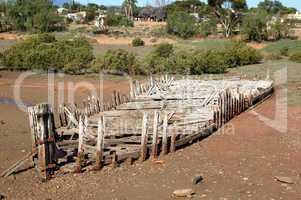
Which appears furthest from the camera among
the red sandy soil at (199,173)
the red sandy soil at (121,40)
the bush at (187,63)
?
the red sandy soil at (121,40)

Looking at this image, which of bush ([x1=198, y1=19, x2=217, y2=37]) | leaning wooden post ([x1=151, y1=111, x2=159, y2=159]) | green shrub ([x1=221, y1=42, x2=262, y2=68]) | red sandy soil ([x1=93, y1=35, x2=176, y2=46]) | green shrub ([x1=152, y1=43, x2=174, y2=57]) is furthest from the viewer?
bush ([x1=198, y1=19, x2=217, y2=37])

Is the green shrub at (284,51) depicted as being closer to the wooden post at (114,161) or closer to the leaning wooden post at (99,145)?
the wooden post at (114,161)

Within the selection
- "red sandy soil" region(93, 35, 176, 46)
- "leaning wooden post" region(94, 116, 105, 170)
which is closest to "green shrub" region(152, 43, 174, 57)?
"red sandy soil" region(93, 35, 176, 46)

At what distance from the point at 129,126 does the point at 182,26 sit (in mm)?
40139

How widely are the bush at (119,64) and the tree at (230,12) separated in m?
28.2

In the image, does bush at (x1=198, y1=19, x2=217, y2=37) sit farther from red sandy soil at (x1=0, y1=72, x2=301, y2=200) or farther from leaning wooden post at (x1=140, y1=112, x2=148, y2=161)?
leaning wooden post at (x1=140, y1=112, x2=148, y2=161)

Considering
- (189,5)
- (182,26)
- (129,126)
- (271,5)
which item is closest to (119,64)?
(129,126)

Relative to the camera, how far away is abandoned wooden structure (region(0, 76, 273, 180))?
9406mm

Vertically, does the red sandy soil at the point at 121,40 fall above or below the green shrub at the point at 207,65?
above

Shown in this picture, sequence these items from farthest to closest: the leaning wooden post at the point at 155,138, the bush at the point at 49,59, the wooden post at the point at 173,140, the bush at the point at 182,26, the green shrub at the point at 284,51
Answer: the bush at the point at 182,26 → the green shrub at the point at 284,51 → the bush at the point at 49,59 → the wooden post at the point at 173,140 → the leaning wooden post at the point at 155,138

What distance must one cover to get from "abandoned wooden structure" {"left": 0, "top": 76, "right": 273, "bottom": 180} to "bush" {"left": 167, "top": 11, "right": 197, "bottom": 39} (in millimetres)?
34609

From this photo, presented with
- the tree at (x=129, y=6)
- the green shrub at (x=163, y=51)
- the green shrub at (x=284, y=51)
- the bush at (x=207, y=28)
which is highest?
the tree at (x=129, y=6)

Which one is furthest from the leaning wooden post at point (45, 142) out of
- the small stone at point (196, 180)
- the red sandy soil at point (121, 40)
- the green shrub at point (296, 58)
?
the red sandy soil at point (121, 40)

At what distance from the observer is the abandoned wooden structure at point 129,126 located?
9406 millimetres
